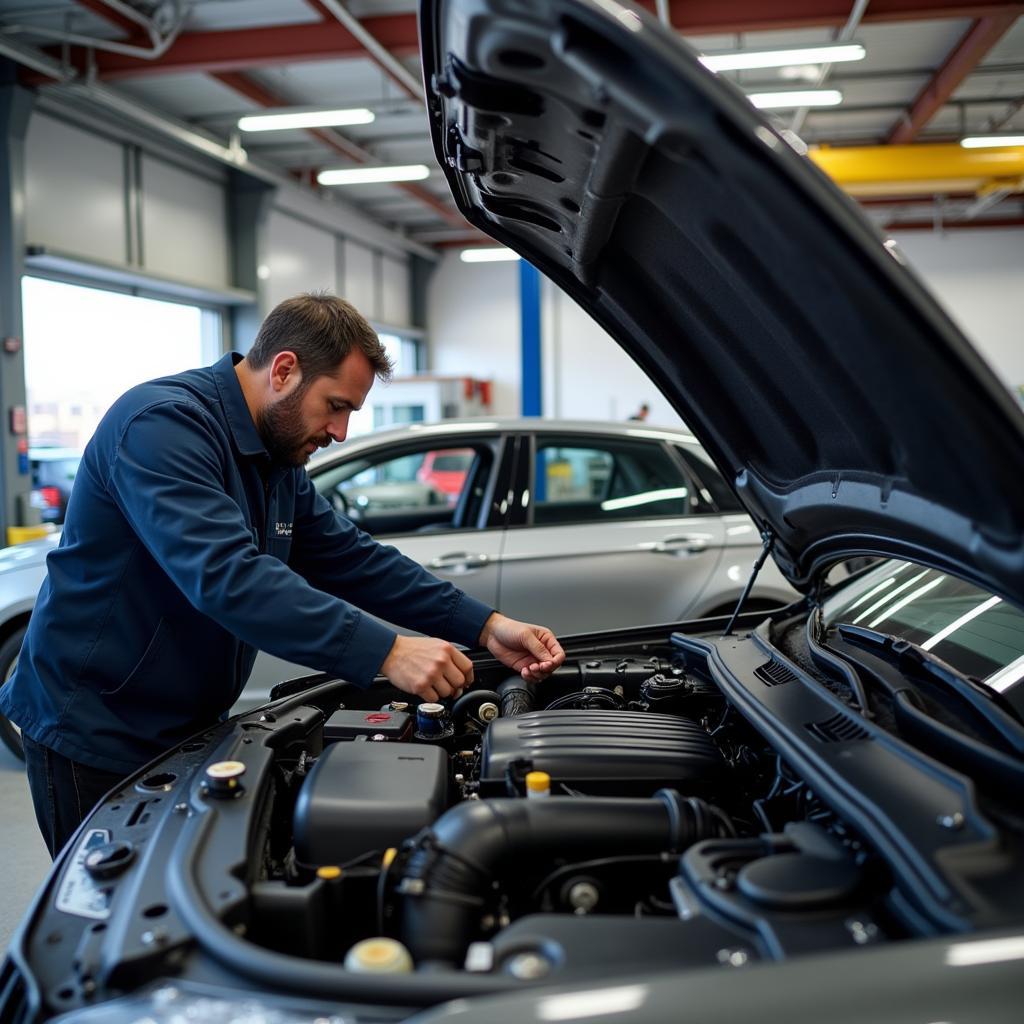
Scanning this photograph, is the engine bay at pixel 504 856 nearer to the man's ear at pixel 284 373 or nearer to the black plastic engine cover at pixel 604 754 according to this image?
the black plastic engine cover at pixel 604 754

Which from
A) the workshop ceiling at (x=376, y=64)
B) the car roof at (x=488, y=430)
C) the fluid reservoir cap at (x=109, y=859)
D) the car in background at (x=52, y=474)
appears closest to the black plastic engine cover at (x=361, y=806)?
the fluid reservoir cap at (x=109, y=859)

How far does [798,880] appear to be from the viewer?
1.14 metres

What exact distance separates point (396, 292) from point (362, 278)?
53.8 inches

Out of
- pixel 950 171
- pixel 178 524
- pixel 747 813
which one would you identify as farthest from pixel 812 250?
pixel 950 171

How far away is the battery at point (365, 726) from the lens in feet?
6.26

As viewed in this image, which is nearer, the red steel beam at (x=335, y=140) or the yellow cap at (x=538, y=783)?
the yellow cap at (x=538, y=783)

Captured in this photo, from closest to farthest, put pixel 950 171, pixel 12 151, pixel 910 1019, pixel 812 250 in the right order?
pixel 910 1019 < pixel 812 250 < pixel 12 151 < pixel 950 171

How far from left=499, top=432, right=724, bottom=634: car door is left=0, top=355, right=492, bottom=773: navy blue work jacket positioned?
200 centimetres

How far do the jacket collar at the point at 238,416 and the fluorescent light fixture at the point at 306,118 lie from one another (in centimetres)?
713

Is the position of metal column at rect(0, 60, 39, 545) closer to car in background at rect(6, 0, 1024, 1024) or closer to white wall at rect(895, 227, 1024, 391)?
car in background at rect(6, 0, 1024, 1024)

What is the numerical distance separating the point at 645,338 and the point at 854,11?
676 cm

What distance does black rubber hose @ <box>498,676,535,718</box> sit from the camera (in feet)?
6.87

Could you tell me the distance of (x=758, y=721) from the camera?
1.62 meters

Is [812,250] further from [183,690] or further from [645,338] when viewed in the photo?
[183,690]
